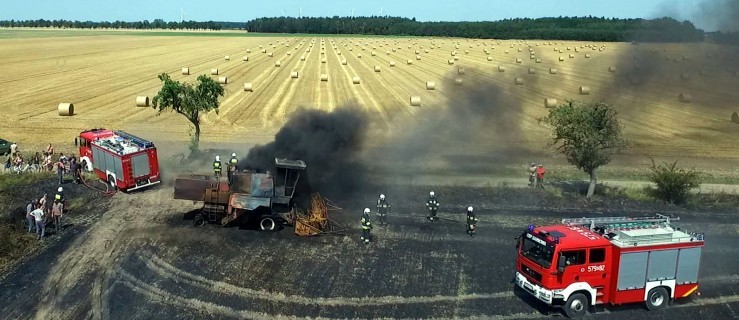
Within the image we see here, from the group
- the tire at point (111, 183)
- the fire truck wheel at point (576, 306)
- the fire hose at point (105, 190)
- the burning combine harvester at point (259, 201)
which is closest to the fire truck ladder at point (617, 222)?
the fire truck wheel at point (576, 306)

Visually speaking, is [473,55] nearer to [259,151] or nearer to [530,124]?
[530,124]

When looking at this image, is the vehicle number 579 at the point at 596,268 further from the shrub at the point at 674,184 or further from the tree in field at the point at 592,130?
the shrub at the point at 674,184

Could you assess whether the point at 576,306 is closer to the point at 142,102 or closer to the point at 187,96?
the point at 187,96

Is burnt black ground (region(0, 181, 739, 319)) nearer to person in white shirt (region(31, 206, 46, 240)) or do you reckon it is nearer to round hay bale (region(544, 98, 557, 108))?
person in white shirt (region(31, 206, 46, 240))

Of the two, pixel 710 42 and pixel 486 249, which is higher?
pixel 710 42

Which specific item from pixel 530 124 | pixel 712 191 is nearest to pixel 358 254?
pixel 712 191

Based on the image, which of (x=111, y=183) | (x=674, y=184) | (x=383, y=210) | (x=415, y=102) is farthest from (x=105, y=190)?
(x=674, y=184)
